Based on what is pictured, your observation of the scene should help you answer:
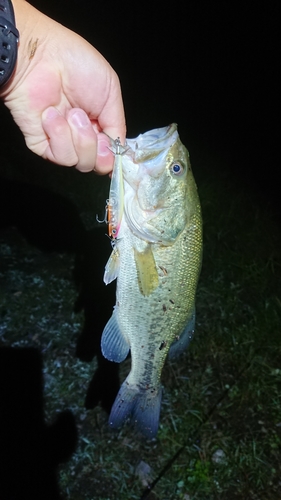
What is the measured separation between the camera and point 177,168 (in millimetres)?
1860

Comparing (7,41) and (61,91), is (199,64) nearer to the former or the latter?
(61,91)

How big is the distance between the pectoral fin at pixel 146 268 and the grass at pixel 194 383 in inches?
71.3

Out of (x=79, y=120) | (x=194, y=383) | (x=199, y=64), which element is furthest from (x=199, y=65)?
(x=79, y=120)

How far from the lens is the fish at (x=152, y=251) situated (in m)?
1.81

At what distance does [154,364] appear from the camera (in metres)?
2.07

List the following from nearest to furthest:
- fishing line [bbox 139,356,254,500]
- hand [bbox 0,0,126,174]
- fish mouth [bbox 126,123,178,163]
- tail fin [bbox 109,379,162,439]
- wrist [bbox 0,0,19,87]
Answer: wrist [bbox 0,0,19,87], hand [bbox 0,0,126,174], fish mouth [bbox 126,123,178,163], tail fin [bbox 109,379,162,439], fishing line [bbox 139,356,254,500]

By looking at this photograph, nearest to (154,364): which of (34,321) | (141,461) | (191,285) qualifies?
(191,285)

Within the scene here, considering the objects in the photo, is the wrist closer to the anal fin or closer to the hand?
the hand

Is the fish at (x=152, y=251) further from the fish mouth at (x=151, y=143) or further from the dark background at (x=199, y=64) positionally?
the dark background at (x=199, y=64)

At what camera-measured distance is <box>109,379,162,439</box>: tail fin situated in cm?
209

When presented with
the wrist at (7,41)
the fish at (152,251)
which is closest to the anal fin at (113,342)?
the fish at (152,251)

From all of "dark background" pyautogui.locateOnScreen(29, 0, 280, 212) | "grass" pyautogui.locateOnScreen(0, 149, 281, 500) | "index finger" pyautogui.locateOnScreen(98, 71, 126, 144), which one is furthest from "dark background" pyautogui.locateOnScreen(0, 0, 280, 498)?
"index finger" pyautogui.locateOnScreen(98, 71, 126, 144)

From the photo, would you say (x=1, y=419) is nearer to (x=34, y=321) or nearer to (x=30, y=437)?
(x=30, y=437)

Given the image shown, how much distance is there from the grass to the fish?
4.00 ft
